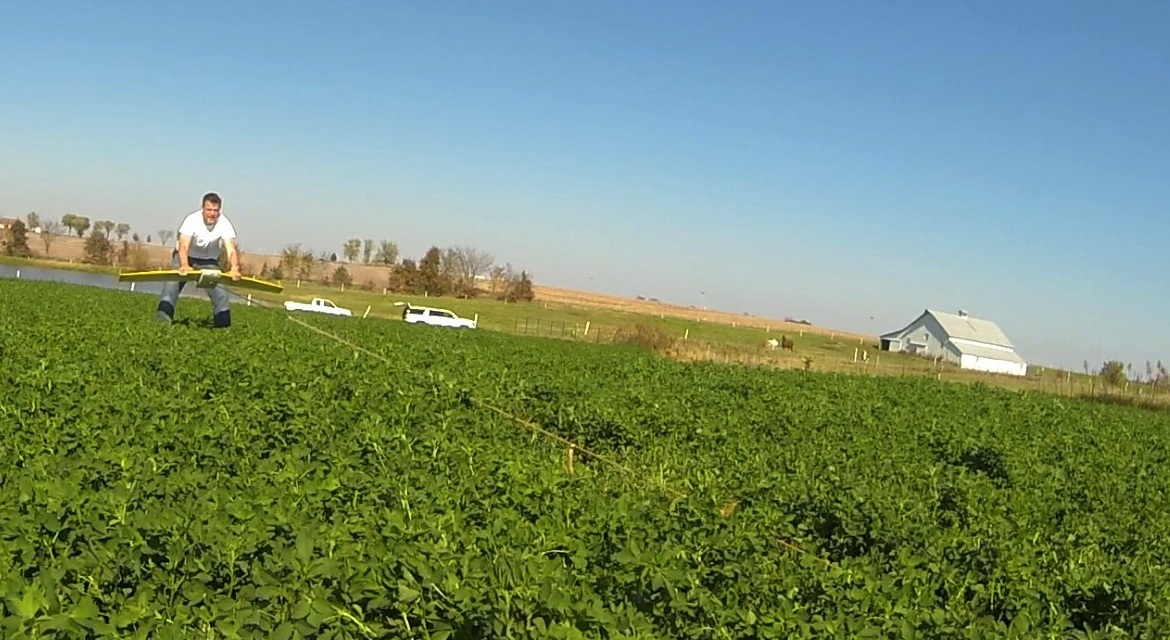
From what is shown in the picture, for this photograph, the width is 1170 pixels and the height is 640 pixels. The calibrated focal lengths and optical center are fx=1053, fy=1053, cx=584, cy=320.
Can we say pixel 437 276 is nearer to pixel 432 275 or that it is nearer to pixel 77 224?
pixel 432 275

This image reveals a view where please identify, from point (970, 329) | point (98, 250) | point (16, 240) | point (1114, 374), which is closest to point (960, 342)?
point (970, 329)

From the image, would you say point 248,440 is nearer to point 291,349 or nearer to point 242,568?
point 242,568

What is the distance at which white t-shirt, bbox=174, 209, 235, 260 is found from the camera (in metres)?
12.7

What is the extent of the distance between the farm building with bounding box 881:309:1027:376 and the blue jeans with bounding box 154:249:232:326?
84.1m

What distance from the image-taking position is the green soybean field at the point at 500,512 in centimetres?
338

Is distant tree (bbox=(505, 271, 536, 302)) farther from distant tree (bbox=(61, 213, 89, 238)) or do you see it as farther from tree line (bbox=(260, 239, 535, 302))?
distant tree (bbox=(61, 213, 89, 238))

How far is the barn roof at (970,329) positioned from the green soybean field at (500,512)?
284 feet

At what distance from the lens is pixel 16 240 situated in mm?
96625

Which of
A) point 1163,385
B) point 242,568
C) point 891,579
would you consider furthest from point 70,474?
point 1163,385

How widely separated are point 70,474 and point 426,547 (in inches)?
73.4

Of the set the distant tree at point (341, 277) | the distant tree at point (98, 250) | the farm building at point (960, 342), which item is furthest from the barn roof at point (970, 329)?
the distant tree at point (98, 250)

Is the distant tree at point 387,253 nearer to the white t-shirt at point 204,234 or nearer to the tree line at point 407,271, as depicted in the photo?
the tree line at point 407,271

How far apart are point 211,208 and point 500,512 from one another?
30.2 ft

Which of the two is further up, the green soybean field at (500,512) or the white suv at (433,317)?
the green soybean field at (500,512)
